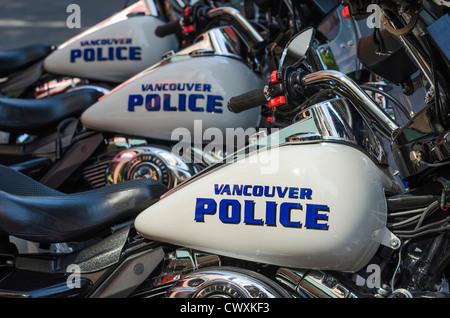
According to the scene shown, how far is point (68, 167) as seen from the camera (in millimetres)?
3158

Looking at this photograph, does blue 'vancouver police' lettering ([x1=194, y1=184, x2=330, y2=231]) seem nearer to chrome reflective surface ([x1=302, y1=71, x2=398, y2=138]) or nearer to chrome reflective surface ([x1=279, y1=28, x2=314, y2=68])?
chrome reflective surface ([x1=302, y1=71, x2=398, y2=138])

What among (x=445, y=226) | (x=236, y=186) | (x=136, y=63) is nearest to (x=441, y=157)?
(x=445, y=226)

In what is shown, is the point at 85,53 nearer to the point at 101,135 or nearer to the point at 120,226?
the point at 101,135

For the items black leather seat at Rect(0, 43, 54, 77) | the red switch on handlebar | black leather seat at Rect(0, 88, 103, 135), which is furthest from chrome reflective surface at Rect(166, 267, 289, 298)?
black leather seat at Rect(0, 43, 54, 77)

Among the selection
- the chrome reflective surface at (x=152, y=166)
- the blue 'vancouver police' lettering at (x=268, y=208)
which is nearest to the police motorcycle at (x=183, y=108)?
the chrome reflective surface at (x=152, y=166)

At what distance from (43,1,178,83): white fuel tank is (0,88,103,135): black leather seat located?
0.62 ft

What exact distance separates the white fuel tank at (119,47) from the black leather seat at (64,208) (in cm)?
173

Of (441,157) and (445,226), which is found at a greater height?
(441,157)

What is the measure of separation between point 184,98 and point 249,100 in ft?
3.50

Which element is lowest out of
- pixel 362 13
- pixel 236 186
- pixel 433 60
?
pixel 236 186

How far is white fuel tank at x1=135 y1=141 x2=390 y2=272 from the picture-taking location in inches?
61.4

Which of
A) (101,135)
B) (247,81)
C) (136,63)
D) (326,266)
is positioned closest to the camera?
(326,266)

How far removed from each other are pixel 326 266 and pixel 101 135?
6.00 feet

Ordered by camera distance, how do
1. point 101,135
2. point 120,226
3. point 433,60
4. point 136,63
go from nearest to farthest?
1. point 433,60
2. point 120,226
3. point 101,135
4. point 136,63
